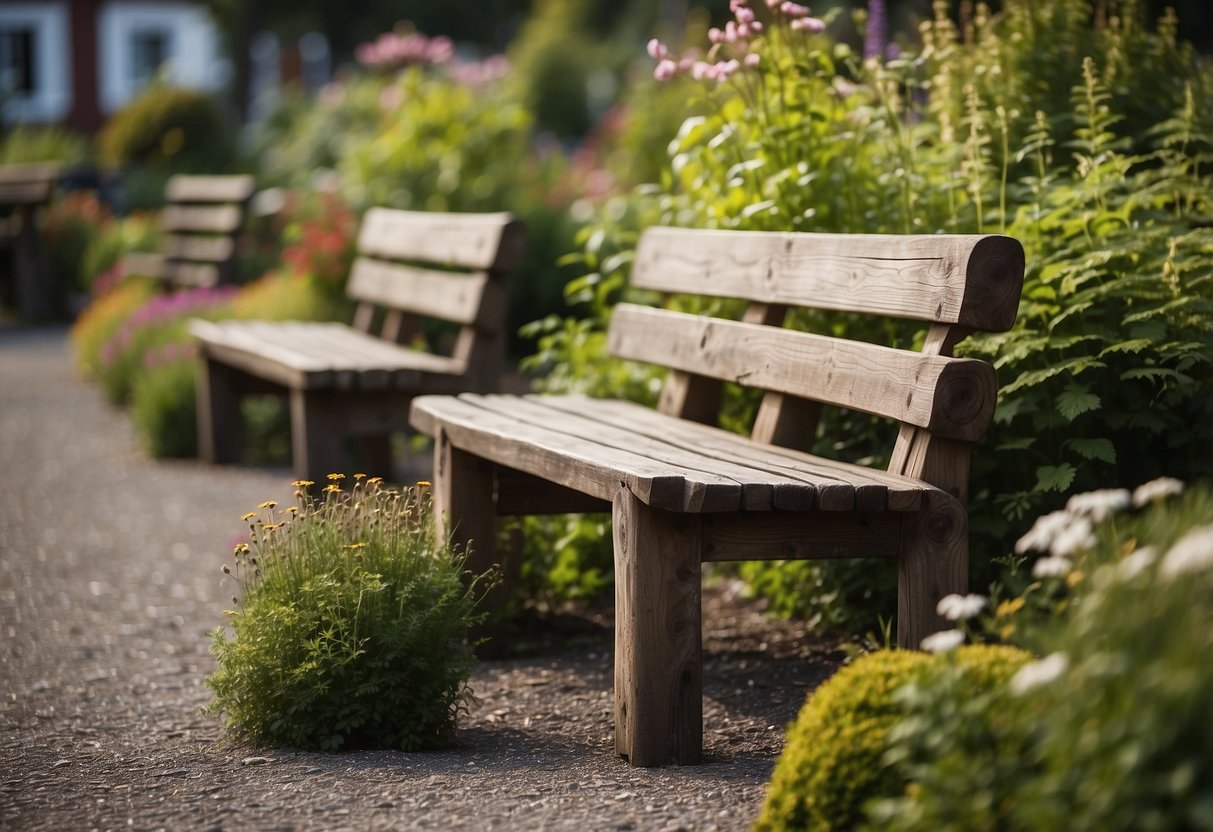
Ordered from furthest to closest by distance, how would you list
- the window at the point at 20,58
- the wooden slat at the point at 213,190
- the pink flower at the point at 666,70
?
the window at the point at 20,58 < the wooden slat at the point at 213,190 < the pink flower at the point at 666,70

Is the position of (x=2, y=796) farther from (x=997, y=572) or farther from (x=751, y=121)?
(x=751, y=121)

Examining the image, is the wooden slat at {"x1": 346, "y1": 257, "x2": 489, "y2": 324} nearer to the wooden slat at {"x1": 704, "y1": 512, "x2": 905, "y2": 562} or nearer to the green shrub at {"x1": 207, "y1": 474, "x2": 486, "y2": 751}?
the green shrub at {"x1": 207, "y1": 474, "x2": 486, "y2": 751}

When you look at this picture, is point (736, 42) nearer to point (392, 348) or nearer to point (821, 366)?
point (821, 366)

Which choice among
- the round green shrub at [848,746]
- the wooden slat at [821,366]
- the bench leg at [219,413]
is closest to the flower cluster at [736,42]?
the wooden slat at [821,366]

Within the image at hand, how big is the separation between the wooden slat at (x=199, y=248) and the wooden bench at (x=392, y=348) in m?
3.19

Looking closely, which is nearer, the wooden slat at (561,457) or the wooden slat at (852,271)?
the wooden slat at (561,457)

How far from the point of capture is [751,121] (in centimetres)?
465

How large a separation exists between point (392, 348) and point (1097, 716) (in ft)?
15.0

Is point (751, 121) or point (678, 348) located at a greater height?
point (751, 121)

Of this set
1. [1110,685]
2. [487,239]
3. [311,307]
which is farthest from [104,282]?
[1110,685]

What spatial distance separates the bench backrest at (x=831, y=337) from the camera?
10.6ft

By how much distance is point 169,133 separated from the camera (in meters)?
19.7

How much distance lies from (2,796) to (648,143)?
10.5m

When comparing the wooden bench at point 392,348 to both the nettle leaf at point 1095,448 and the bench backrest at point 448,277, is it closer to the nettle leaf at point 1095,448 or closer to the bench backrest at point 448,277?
the bench backrest at point 448,277
